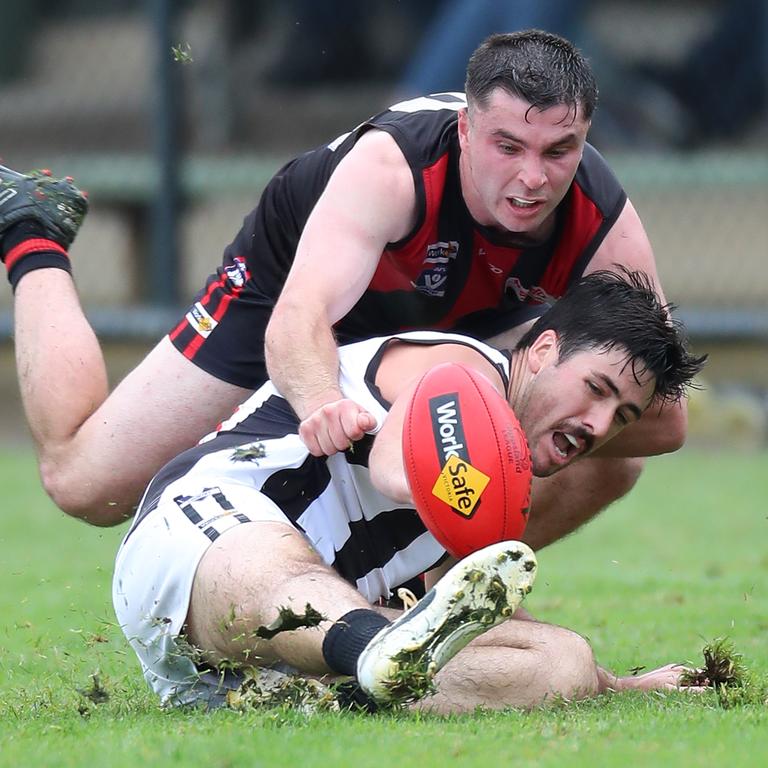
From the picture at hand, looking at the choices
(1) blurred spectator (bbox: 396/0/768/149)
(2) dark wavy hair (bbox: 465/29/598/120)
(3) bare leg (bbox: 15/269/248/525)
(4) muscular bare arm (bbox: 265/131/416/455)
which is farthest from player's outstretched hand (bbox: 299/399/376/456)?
(1) blurred spectator (bbox: 396/0/768/149)

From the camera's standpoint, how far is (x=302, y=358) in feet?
12.7

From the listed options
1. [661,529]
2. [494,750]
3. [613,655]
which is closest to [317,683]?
[494,750]

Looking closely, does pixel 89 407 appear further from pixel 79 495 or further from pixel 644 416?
pixel 644 416

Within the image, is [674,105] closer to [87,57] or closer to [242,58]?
[242,58]

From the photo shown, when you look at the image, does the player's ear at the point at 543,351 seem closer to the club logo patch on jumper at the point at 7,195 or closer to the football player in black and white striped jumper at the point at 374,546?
the football player in black and white striped jumper at the point at 374,546

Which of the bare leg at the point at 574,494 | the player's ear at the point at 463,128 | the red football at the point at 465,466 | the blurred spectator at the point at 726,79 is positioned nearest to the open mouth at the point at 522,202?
the player's ear at the point at 463,128

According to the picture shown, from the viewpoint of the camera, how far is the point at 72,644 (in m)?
4.61

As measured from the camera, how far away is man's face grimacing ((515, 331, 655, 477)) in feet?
12.1

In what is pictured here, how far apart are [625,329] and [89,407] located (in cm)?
198

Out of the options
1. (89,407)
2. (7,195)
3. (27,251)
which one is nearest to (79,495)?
(89,407)

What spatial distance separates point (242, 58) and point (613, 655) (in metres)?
11.3

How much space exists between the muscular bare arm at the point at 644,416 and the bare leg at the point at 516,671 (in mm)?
963

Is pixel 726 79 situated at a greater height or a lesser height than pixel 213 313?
greater

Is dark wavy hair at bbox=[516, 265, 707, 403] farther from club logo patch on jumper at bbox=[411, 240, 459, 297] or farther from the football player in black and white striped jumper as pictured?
club logo patch on jumper at bbox=[411, 240, 459, 297]
